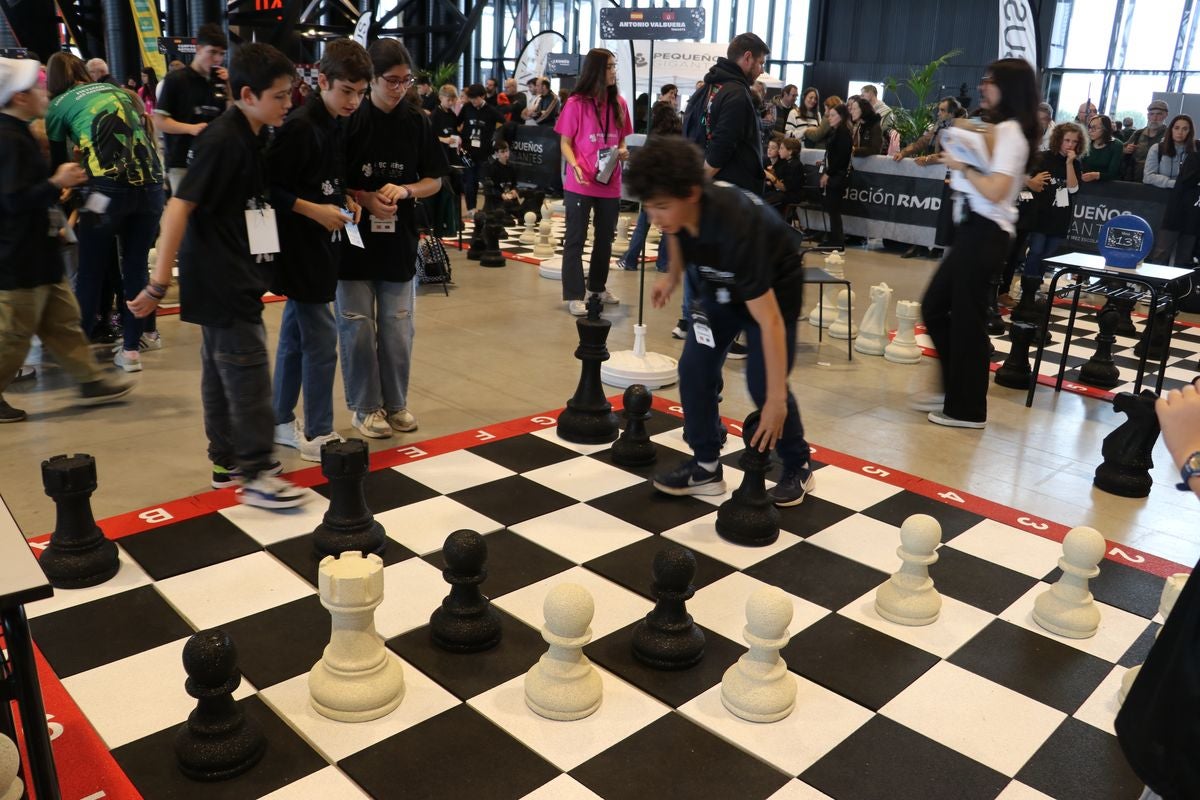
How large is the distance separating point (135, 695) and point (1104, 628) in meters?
2.26

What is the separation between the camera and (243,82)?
2615 millimetres

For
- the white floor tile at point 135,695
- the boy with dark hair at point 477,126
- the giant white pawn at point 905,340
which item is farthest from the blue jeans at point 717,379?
the boy with dark hair at point 477,126

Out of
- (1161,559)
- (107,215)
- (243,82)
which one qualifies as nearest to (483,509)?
(243,82)

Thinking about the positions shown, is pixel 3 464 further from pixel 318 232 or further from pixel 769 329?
pixel 769 329

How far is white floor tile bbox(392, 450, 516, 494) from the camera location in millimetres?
3148

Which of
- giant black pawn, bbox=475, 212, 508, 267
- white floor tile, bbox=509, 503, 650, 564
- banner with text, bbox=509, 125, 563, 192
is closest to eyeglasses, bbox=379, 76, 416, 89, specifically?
white floor tile, bbox=509, 503, 650, 564

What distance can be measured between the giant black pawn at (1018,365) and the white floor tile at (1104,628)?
87.7 inches

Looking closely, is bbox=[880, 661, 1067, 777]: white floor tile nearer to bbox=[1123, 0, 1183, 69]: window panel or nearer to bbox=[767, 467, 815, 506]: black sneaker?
bbox=[767, 467, 815, 506]: black sneaker

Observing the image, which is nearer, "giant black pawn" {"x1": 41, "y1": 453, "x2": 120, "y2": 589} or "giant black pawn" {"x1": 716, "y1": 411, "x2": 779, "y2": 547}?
"giant black pawn" {"x1": 41, "y1": 453, "x2": 120, "y2": 589}

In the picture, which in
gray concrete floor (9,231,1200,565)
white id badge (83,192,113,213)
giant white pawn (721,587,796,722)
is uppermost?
white id badge (83,192,113,213)

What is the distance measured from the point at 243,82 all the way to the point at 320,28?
522 inches

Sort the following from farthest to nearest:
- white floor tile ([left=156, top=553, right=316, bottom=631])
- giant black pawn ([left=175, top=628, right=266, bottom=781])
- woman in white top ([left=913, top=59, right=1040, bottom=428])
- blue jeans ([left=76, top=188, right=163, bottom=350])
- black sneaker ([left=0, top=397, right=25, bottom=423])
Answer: blue jeans ([left=76, top=188, right=163, bottom=350]) → black sneaker ([left=0, top=397, right=25, bottom=423]) → woman in white top ([left=913, top=59, right=1040, bottom=428]) → white floor tile ([left=156, top=553, right=316, bottom=631]) → giant black pawn ([left=175, top=628, right=266, bottom=781])

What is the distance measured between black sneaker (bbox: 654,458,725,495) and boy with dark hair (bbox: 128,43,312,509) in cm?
111

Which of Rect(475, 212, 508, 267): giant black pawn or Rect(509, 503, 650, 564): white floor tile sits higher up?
Rect(475, 212, 508, 267): giant black pawn
